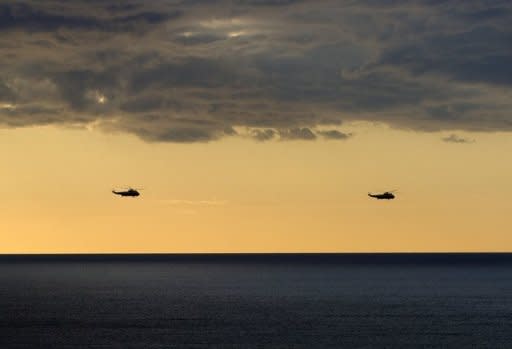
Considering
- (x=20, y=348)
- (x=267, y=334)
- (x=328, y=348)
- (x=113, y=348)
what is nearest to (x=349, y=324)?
(x=267, y=334)

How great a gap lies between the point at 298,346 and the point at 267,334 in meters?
15.2

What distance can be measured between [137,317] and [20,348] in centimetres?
4863

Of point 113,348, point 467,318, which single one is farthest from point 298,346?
point 467,318

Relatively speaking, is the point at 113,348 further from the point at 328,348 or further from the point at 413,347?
the point at 413,347

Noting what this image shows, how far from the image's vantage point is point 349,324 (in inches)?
7224

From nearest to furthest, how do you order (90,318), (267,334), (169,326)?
1. (267,334)
2. (169,326)
3. (90,318)

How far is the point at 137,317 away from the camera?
199 m

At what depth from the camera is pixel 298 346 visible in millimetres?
152500

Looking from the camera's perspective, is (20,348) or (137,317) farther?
(137,317)

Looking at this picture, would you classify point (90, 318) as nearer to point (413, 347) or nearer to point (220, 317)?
point (220, 317)

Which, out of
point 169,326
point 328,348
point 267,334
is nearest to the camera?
point 328,348

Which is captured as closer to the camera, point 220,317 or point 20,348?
point 20,348

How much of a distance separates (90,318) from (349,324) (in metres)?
55.6

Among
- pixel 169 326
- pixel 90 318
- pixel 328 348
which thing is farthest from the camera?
pixel 90 318
